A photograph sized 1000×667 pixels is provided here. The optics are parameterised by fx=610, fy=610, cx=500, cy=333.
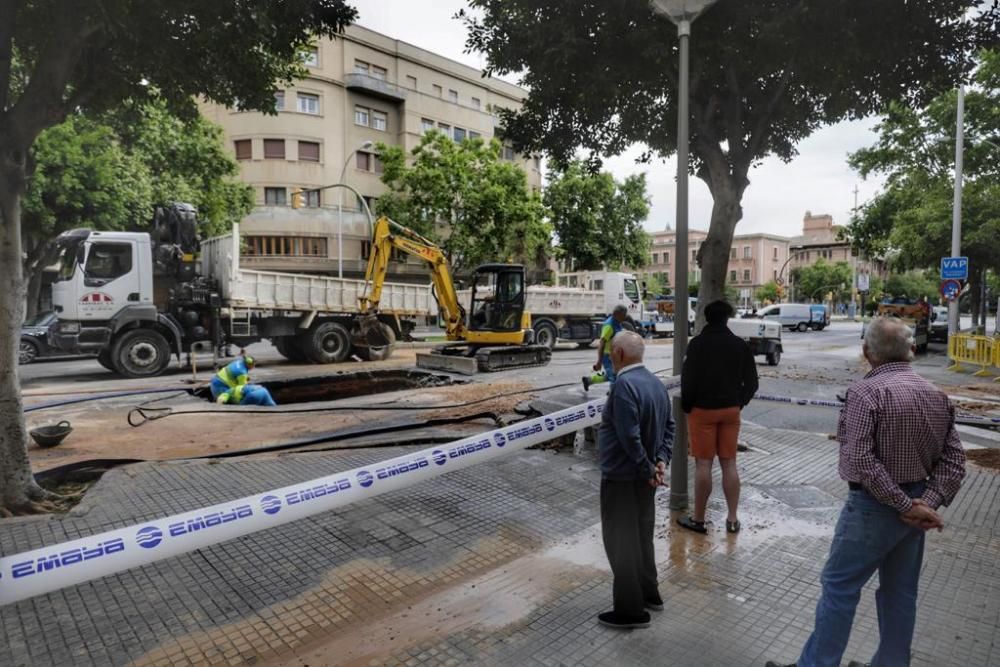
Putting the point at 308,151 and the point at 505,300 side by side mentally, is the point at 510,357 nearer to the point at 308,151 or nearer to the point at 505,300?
the point at 505,300

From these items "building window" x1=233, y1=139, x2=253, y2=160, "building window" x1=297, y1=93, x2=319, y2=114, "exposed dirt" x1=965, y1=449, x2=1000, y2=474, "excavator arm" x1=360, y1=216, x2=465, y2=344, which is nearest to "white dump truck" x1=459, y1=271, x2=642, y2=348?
"excavator arm" x1=360, y1=216, x2=465, y2=344

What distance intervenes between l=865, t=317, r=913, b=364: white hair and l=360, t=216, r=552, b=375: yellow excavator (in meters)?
12.6

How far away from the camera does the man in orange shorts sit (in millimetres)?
4609

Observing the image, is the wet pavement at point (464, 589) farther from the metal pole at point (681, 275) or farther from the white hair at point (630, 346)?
the white hair at point (630, 346)

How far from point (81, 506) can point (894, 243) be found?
2529 cm

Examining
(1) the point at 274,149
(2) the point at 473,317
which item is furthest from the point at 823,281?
(2) the point at 473,317

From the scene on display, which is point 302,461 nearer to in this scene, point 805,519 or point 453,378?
point 805,519

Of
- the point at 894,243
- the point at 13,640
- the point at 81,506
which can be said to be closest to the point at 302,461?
the point at 81,506

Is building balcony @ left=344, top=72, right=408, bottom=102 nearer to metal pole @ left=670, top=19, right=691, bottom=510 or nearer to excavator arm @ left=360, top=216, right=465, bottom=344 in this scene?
excavator arm @ left=360, top=216, right=465, bottom=344

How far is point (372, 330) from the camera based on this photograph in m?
17.8

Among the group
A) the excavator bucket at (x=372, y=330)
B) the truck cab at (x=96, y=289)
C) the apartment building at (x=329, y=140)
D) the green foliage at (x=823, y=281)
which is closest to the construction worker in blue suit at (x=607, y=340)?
the excavator bucket at (x=372, y=330)

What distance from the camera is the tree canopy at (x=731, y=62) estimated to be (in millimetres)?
6398

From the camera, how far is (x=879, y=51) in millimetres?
6582

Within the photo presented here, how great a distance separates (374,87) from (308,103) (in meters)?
4.13
